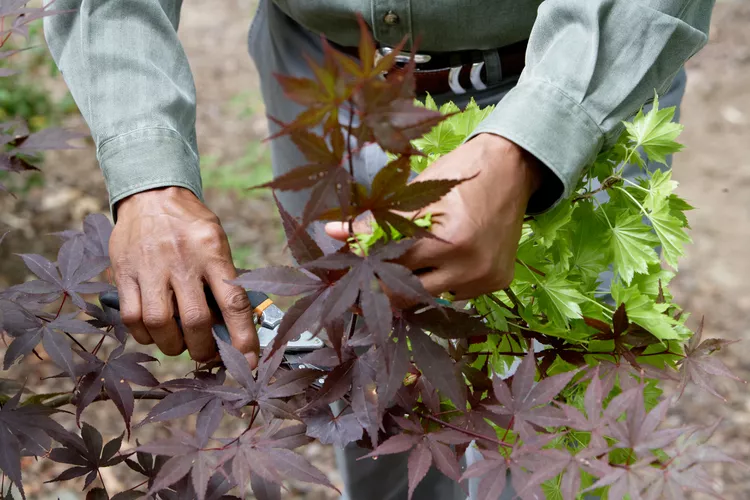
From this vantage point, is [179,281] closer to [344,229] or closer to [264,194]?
[344,229]

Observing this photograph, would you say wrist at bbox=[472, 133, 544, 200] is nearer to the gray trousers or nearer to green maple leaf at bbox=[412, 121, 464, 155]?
green maple leaf at bbox=[412, 121, 464, 155]

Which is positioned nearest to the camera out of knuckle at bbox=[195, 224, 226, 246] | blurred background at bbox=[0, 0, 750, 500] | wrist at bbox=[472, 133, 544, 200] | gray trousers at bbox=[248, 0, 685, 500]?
wrist at bbox=[472, 133, 544, 200]

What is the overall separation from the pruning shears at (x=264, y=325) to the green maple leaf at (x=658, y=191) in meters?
0.43

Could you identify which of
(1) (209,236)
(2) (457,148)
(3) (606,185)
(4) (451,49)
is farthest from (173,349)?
(4) (451,49)

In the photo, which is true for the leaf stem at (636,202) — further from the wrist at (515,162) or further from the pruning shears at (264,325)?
the pruning shears at (264,325)

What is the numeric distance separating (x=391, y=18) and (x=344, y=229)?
600 mm

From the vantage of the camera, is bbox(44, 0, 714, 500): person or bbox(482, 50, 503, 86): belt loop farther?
bbox(482, 50, 503, 86): belt loop

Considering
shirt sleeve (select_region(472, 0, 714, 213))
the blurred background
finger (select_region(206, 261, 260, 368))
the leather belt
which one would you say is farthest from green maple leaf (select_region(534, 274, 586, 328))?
the blurred background

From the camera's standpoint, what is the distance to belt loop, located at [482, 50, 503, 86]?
123 cm

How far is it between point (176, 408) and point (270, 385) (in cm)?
11

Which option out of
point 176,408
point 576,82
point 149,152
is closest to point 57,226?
point 149,152

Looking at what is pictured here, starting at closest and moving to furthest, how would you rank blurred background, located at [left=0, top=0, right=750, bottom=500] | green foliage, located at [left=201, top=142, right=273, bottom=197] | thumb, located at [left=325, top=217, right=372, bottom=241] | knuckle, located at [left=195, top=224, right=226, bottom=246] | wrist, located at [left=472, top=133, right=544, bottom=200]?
1. thumb, located at [left=325, top=217, right=372, bottom=241]
2. wrist, located at [left=472, top=133, right=544, bottom=200]
3. knuckle, located at [left=195, top=224, right=226, bottom=246]
4. blurred background, located at [left=0, top=0, right=750, bottom=500]
5. green foliage, located at [left=201, top=142, right=273, bottom=197]

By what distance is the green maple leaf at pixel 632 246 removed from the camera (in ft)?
2.61

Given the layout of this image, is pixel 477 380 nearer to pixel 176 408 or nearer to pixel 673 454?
pixel 673 454
